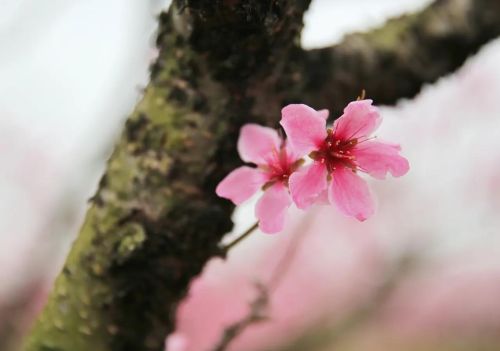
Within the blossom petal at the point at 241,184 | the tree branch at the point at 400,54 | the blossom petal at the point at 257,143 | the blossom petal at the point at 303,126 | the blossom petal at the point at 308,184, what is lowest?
the blossom petal at the point at 308,184

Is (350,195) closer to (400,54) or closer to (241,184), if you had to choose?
(241,184)

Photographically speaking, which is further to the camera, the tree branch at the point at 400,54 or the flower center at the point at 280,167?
the tree branch at the point at 400,54

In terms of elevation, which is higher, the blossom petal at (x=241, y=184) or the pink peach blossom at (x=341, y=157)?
the blossom petal at (x=241, y=184)

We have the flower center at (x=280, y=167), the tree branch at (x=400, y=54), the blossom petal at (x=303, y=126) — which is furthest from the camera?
the tree branch at (x=400, y=54)

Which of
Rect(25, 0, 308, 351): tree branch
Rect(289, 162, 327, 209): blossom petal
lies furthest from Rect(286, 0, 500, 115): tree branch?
Rect(289, 162, 327, 209): blossom petal

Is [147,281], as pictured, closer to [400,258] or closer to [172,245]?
[172,245]

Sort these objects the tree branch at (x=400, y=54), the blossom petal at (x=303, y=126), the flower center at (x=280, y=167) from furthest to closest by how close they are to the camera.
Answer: the tree branch at (x=400, y=54) < the flower center at (x=280, y=167) < the blossom petal at (x=303, y=126)

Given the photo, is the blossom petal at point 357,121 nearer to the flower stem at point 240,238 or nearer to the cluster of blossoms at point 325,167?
the cluster of blossoms at point 325,167

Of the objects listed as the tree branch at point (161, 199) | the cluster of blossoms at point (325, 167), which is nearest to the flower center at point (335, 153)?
the cluster of blossoms at point (325, 167)
